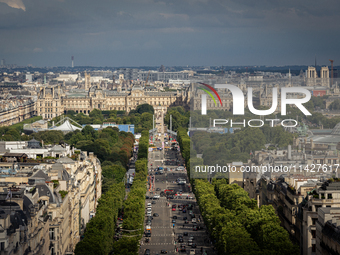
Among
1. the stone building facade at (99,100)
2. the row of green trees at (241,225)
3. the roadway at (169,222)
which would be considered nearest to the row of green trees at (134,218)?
the roadway at (169,222)

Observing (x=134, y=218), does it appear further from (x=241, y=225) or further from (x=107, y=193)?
(x=241, y=225)

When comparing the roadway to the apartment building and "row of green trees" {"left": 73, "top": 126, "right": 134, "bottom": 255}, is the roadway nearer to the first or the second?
"row of green trees" {"left": 73, "top": 126, "right": 134, "bottom": 255}

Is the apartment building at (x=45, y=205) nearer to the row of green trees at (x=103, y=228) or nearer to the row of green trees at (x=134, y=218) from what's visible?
the row of green trees at (x=103, y=228)

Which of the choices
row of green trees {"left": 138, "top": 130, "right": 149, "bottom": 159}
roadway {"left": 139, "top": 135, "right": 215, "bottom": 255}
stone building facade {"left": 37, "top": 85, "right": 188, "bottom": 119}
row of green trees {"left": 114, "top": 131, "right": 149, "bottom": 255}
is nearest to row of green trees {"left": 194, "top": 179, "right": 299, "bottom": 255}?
roadway {"left": 139, "top": 135, "right": 215, "bottom": 255}

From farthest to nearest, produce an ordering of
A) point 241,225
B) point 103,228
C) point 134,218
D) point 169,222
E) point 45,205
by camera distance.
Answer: point 169,222 → point 134,218 → point 103,228 → point 241,225 → point 45,205

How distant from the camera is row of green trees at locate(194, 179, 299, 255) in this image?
3850 cm

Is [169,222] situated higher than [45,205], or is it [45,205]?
[45,205]

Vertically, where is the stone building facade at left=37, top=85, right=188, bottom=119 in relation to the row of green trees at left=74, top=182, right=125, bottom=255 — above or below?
above

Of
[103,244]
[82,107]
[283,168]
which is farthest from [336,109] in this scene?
[82,107]

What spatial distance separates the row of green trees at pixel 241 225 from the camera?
38.5 metres

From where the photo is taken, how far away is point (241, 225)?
144 feet

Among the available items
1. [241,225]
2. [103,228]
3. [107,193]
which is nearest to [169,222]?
[107,193]

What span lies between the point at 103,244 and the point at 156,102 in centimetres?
15105

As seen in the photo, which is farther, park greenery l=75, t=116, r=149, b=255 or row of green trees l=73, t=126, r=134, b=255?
park greenery l=75, t=116, r=149, b=255
